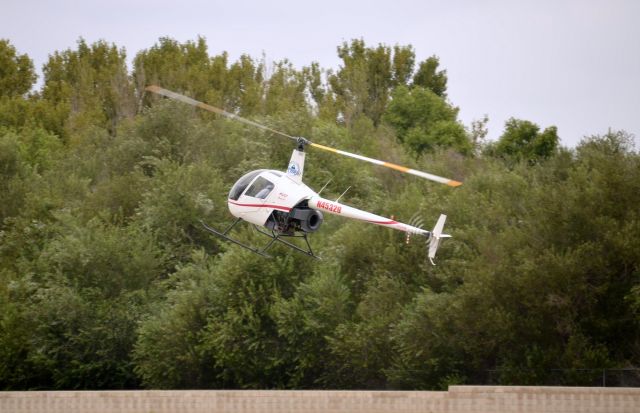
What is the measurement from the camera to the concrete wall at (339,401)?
3073 centimetres

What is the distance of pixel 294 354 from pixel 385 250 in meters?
4.92

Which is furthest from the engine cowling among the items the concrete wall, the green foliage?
the green foliage

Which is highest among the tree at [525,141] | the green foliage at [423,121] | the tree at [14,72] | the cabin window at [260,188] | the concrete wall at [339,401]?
the tree at [14,72]

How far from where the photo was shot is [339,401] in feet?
109

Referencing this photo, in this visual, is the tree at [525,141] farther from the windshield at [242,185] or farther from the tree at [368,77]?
the windshield at [242,185]

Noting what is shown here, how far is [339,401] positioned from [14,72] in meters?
79.7

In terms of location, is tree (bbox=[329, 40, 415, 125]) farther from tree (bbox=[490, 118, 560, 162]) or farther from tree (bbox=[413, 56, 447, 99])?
tree (bbox=[490, 118, 560, 162])

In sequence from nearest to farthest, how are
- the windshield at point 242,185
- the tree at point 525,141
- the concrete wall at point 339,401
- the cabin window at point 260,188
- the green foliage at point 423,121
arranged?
the cabin window at point 260,188, the windshield at point 242,185, the concrete wall at point 339,401, the tree at point 525,141, the green foliage at point 423,121

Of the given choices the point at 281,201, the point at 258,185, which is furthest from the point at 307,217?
the point at 258,185

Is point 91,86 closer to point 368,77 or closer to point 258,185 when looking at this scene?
point 368,77

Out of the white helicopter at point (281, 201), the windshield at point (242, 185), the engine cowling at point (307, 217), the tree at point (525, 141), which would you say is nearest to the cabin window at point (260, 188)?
the white helicopter at point (281, 201)

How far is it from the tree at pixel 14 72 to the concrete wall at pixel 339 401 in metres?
72.3

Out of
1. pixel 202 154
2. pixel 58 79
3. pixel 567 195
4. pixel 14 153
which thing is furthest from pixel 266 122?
pixel 58 79

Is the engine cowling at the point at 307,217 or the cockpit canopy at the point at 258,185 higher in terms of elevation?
the cockpit canopy at the point at 258,185
